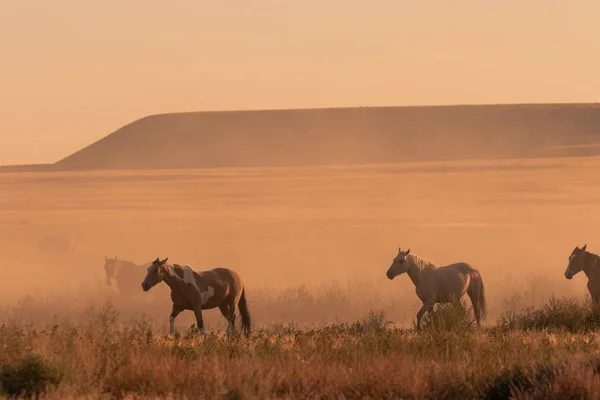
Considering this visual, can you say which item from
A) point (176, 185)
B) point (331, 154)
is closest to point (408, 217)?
point (176, 185)

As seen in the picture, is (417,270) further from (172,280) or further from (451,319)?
(172,280)

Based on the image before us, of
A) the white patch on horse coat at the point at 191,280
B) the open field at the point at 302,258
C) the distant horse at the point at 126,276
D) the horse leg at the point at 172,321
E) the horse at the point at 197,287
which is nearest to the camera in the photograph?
the open field at the point at 302,258

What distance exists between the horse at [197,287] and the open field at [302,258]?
0.67m

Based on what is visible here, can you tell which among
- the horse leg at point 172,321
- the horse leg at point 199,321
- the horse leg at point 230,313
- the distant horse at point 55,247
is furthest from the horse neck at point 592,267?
the distant horse at point 55,247

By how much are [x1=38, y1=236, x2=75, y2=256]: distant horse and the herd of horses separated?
137 ft

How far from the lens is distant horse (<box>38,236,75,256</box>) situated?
66562mm

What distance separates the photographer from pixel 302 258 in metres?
68.2

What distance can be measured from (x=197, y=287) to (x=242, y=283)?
2.14 metres

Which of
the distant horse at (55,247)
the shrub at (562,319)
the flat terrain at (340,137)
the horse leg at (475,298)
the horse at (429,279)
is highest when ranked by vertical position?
the flat terrain at (340,137)

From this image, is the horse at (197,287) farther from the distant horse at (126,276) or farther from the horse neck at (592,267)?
the distant horse at (126,276)

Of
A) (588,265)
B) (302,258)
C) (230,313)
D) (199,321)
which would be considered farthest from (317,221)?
(199,321)

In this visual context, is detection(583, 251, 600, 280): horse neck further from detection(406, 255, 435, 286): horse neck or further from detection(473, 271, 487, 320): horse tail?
detection(406, 255, 435, 286): horse neck

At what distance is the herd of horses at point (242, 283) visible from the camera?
909 inches

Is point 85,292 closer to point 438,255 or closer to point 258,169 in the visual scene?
point 438,255
